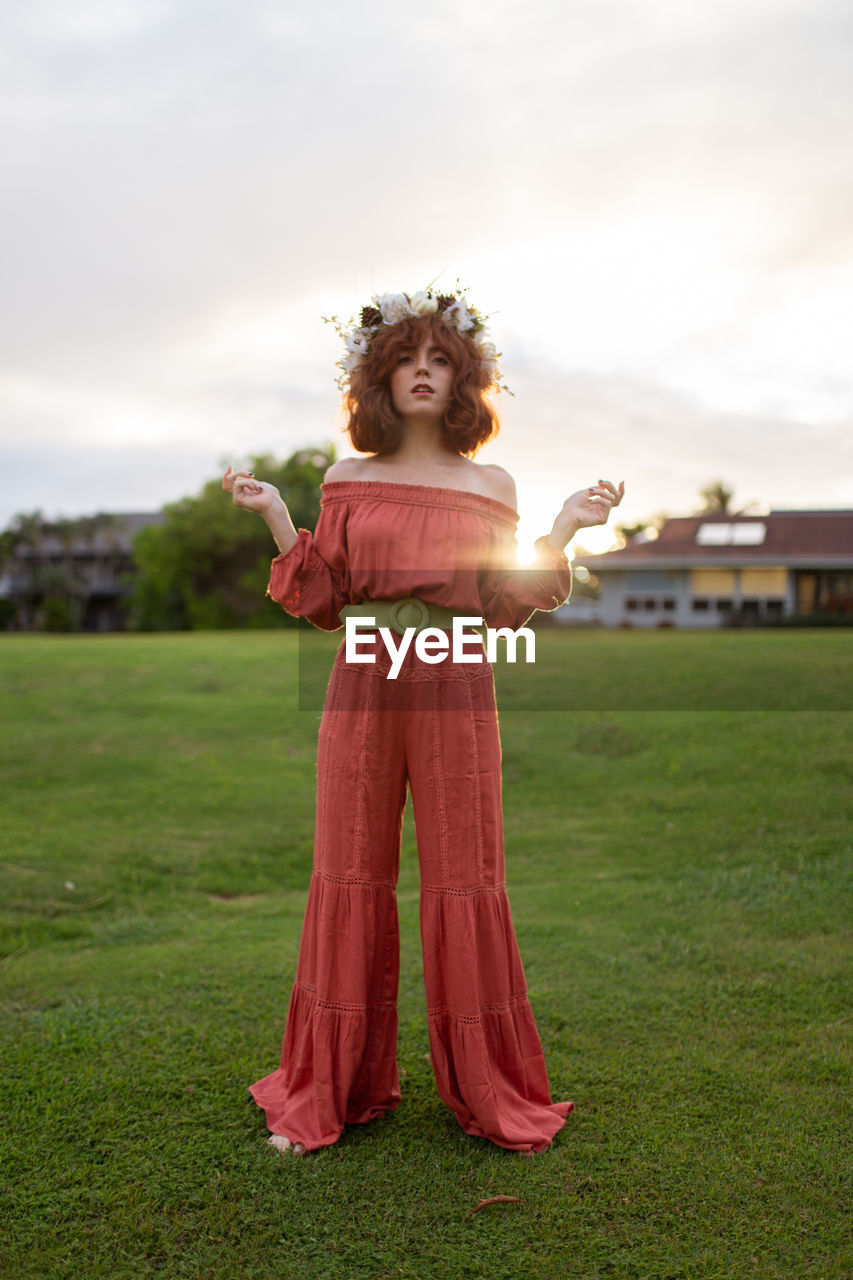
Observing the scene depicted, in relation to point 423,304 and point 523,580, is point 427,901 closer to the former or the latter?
point 523,580

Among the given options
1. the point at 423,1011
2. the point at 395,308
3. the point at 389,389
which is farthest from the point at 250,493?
the point at 423,1011

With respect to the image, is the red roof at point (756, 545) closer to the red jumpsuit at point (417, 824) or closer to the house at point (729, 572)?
the house at point (729, 572)

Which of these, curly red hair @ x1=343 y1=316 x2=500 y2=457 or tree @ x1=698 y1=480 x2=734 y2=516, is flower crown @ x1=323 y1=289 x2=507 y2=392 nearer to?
curly red hair @ x1=343 y1=316 x2=500 y2=457

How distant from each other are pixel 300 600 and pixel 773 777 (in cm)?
484

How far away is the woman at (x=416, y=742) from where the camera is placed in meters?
2.51

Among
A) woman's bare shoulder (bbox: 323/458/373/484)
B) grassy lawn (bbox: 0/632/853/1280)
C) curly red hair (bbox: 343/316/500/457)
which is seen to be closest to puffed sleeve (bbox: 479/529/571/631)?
curly red hair (bbox: 343/316/500/457)

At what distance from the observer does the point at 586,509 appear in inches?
101

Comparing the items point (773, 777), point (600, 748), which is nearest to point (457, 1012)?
point (773, 777)

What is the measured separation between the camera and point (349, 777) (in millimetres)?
2553

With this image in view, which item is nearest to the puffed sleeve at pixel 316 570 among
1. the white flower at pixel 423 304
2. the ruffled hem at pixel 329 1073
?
the white flower at pixel 423 304

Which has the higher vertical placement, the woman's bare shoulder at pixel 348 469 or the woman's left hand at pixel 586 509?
the woman's bare shoulder at pixel 348 469

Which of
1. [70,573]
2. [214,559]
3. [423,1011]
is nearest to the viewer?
[423,1011]

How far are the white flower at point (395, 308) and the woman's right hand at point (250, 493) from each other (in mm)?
560

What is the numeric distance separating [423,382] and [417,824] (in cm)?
119
